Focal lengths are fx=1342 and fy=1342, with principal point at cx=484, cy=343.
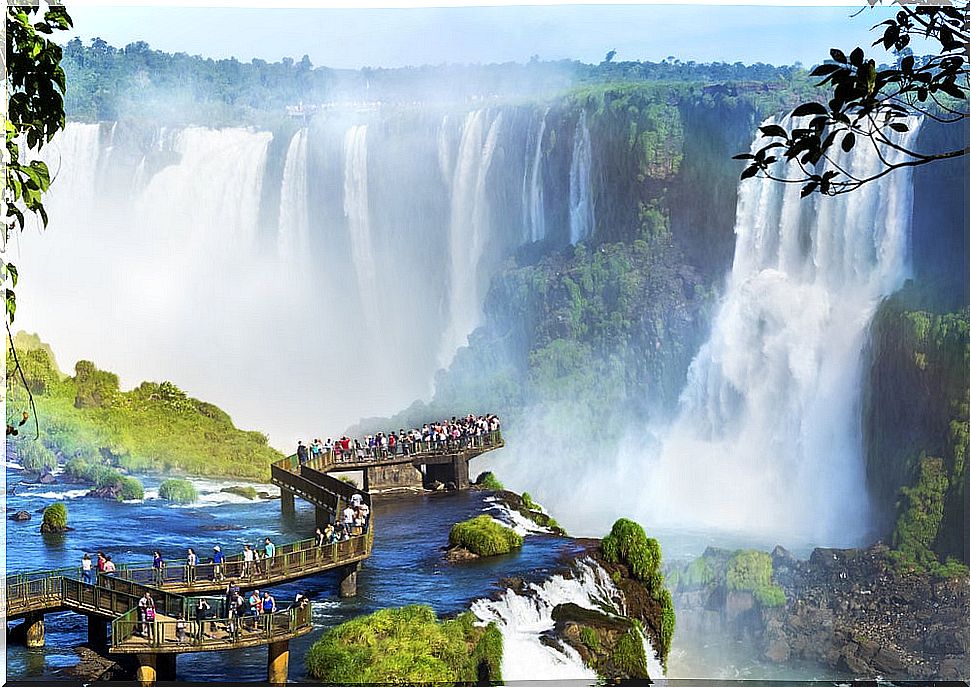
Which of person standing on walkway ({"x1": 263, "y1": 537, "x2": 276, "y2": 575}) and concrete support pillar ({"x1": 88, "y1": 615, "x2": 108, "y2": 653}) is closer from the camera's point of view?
concrete support pillar ({"x1": 88, "y1": 615, "x2": 108, "y2": 653})

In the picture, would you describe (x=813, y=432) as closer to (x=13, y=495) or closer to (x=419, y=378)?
(x=419, y=378)

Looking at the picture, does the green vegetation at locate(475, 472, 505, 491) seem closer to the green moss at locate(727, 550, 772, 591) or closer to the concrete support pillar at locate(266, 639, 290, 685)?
the green moss at locate(727, 550, 772, 591)

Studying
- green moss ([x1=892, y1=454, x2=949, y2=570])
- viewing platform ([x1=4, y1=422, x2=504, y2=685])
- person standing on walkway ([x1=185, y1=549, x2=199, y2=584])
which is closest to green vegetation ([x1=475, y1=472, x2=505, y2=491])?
viewing platform ([x1=4, y1=422, x2=504, y2=685])

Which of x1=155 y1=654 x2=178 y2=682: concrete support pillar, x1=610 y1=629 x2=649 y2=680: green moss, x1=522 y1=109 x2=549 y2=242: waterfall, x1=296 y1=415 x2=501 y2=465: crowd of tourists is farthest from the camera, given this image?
x1=522 y1=109 x2=549 y2=242: waterfall

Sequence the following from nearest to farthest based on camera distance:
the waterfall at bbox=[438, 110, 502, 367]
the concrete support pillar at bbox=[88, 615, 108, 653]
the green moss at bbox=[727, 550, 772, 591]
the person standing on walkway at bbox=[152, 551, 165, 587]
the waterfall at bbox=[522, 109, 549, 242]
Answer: the concrete support pillar at bbox=[88, 615, 108, 653], the person standing on walkway at bbox=[152, 551, 165, 587], the green moss at bbox=[727, 550, 772, 591], the waterfall at bbox=[438, 110, 502, 367], the waterfall at bbox=[522, 109, 549, 242]

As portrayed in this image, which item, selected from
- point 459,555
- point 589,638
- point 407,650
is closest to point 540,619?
point 589,638

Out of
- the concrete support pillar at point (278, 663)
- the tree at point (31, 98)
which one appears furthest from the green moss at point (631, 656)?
the tree at point (31, 98)

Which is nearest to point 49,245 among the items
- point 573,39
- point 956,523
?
point 573,39

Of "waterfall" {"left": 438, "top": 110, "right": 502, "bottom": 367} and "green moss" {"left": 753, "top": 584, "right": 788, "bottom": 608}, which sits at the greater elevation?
"waterfall" {"left": 438, "top": 110, "right": 502, "bottom": 367}
